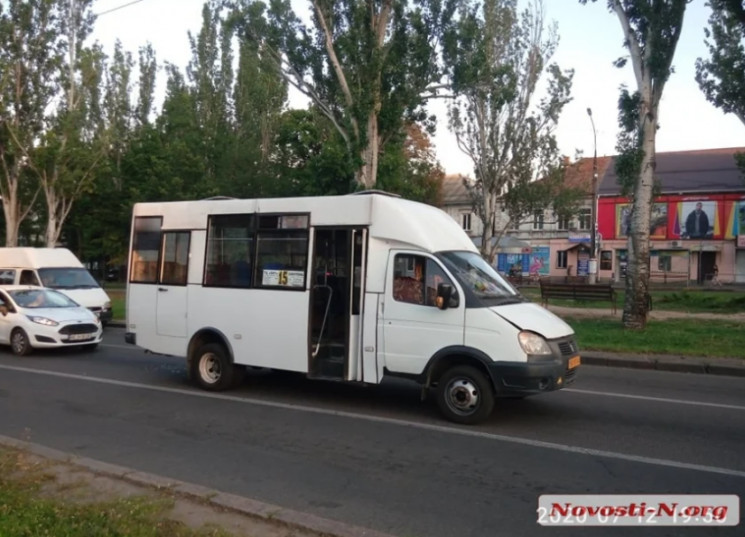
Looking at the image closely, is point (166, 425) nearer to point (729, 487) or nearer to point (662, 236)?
point (729, 487)

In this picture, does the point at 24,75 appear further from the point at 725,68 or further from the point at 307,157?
the point at 725,68

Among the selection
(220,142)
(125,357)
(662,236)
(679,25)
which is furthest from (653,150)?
(662,236)

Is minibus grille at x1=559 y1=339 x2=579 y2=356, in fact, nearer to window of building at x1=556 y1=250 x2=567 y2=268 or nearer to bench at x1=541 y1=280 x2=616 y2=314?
bench at x1=541 y1=280 x2=616 y2=314

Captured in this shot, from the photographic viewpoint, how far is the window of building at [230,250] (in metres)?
9.39

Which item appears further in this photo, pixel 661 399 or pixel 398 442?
pixel 661 399

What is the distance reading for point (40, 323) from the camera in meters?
13.4

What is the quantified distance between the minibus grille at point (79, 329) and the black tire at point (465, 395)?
9168 millimetres

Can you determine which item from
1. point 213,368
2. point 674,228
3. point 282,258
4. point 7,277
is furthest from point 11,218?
point 674,228

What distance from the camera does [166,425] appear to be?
7.63 metres

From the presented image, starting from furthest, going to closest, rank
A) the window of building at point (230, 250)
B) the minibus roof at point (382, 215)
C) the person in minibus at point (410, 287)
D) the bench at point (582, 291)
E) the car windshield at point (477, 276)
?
the bench at point (582, 291)
the window of building at point (230, 250)
the minibus roof at point (382, 215)
the person in minibus at point (410, 287)
the car windshield at point (477, 276)

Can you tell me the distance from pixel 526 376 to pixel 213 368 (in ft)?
16.0

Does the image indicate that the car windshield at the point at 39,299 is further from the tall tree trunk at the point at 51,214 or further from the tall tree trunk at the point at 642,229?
the tall tree trunk at the point at 51,214

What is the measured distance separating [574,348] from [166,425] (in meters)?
4.99

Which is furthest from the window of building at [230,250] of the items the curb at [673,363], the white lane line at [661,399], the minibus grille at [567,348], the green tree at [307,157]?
the green tree at [307,157]
